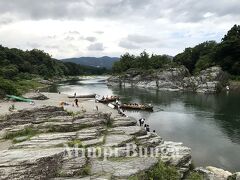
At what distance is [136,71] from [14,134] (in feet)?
503

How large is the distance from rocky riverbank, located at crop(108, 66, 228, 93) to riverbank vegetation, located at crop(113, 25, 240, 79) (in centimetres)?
713

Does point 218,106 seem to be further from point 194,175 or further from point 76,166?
point 76,166

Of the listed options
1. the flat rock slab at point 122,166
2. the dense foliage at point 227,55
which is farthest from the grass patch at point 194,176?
the dense foliage at point 227,55

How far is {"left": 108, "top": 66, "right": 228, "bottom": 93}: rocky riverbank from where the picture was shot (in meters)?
130

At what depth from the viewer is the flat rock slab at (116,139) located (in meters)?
31.0

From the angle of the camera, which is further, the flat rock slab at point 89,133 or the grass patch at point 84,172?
the flat rock slab at point 89,133

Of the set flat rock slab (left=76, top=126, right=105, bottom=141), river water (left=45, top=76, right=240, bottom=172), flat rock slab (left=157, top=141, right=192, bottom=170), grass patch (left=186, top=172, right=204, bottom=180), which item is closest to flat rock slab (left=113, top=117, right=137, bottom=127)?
flat rock slab (left=76, top=126, right=105, bottom=141)

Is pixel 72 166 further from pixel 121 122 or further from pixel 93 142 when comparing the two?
pixel 121 122

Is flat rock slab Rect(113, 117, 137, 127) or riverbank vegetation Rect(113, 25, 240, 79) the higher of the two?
riverbank vegetation Rect(113, 25, 240, 79)

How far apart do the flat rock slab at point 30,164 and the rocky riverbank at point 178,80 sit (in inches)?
4231

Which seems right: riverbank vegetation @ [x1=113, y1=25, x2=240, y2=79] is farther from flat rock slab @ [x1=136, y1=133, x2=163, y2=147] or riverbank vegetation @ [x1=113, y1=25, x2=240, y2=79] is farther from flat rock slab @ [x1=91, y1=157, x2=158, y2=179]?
flat rock slab @ [x1=91, y1=157, x2=158, y2=179]

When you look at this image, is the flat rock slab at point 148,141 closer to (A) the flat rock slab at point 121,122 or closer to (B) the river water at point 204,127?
(A) the flat rock slab at point 121,122

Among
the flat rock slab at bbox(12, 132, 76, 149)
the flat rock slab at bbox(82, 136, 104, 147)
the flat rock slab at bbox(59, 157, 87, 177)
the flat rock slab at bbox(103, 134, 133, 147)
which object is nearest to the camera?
the flat rock slab at bbox(59, 157, 87, 177)

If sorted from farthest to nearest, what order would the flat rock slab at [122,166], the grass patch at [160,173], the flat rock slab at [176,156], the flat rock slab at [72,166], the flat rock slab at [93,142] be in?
the flat rock slab at [176,156] → the flat rock slab at [93,142] → the grass patch at [160,173] → the flat rock slab at [122,166] → the flat rock slab at [72,166]
